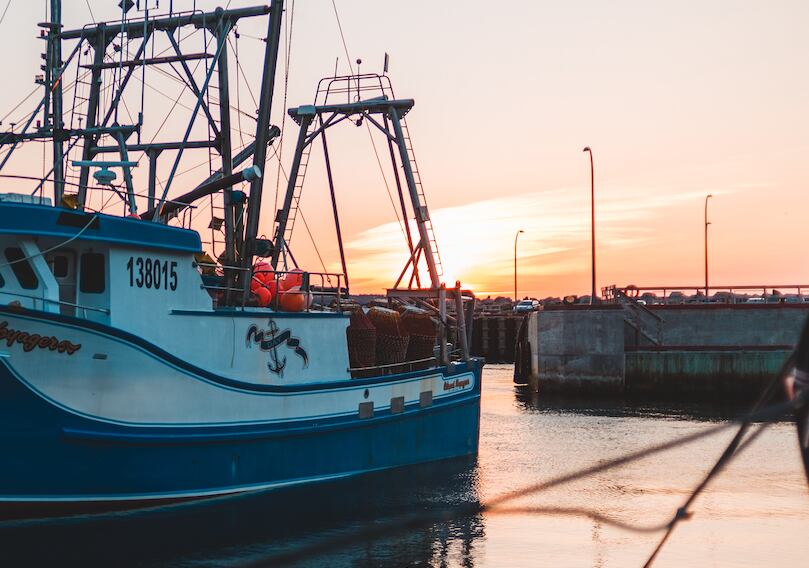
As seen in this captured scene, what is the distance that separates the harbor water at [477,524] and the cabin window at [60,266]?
3626 millimetres

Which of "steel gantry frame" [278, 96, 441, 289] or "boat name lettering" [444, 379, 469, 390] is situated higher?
"steel gantry frame" [278, 96, 441, 289]

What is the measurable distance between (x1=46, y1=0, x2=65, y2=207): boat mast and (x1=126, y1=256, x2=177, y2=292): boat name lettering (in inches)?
229

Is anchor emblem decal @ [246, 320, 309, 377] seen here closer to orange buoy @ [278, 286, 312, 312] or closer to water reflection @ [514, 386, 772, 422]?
orange buoy @ [278, 286, 312, 312]

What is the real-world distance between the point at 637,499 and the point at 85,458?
9861 millimetres

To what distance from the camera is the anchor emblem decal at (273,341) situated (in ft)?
54.7

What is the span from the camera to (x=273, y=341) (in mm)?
17062

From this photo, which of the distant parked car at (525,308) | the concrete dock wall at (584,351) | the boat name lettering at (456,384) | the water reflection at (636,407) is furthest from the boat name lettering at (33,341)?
the distant parked car at (525,308)

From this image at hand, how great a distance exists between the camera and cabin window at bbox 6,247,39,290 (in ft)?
46.2

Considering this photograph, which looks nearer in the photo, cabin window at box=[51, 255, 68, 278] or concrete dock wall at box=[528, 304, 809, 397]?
cabin window at box=[51, 255, 68, 278]

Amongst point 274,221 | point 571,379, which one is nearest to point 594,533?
point 274,221

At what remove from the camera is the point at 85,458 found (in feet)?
45.6

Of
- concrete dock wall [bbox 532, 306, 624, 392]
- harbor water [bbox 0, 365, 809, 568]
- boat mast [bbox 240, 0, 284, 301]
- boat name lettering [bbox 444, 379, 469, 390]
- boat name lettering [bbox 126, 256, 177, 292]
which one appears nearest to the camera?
harbor water [bbox 0, 365, 809, 568]

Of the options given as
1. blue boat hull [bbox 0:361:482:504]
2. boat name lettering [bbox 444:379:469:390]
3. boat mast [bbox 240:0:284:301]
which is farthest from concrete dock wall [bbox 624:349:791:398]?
boat mast [bbox 240:0:284:301]

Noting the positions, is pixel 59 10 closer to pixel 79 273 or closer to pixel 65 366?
pixel 79 273
